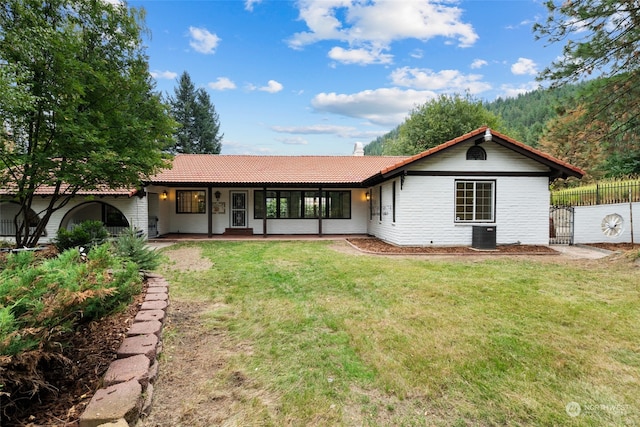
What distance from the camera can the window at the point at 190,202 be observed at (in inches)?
576

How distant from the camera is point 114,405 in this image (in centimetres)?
190

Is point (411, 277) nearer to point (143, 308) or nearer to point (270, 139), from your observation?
point (143, 308)

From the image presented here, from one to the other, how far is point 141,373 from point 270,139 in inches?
1066

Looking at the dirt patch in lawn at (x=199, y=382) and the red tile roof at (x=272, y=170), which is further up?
the red tile roof at (x=272, y=170)

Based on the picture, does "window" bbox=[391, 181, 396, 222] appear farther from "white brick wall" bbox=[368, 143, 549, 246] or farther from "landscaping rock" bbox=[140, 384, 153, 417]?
"landscaping rock" bbox=[140, 384, 153, 417]

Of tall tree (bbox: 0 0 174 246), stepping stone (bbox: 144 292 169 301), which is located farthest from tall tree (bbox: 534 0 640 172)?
stepping stone (bbox: 144 292 169 301)

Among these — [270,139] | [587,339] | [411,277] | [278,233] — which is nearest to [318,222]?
[278,233]

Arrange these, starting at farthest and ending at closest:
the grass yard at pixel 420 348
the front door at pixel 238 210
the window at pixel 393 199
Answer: the front door at pixel 238 210
the window at pixel 393 199
the grass yard at pixel 420 348

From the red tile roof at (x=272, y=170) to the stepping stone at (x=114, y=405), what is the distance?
37.7ft

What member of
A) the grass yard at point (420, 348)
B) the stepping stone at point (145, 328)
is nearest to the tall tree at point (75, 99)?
the grass yard at point (420, 348)

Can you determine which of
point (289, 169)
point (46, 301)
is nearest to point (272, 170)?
point (289, 169)

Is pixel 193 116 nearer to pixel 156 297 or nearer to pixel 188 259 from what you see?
pixel 188 259

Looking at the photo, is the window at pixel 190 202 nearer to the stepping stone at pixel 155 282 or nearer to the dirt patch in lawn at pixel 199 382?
the stepping stone at pixel 155 282

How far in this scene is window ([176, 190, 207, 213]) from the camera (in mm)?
14625
